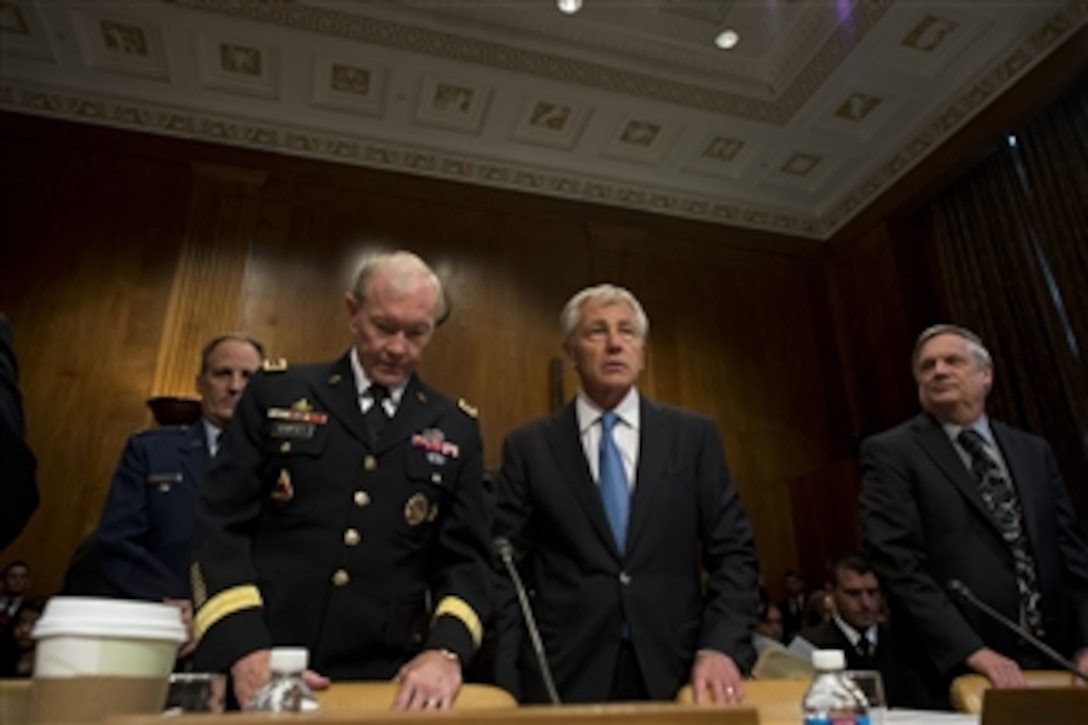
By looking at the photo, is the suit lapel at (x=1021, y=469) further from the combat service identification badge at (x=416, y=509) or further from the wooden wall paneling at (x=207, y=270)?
the wooden wall paneling at (x=207, y=270)

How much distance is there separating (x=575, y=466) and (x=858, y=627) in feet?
6.05

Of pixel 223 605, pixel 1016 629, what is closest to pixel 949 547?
pixel 1016 629

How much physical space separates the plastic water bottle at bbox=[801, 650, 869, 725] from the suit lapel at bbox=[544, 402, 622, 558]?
0.83 meters

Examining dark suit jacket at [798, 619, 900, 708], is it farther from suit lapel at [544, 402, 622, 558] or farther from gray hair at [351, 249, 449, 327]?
gray hair at [351, 249, 449, 327]

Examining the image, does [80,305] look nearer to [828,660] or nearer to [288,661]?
[288,661]

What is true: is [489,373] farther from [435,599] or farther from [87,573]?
[435,599]

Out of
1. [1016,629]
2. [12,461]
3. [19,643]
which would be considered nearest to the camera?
[1016,629]

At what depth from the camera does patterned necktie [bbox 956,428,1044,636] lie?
6.55ft

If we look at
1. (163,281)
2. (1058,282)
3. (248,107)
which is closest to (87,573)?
(163,281)

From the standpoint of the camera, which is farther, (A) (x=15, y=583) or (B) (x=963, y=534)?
(A) (x=15, y=583)

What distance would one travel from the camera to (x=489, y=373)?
18.7 ft

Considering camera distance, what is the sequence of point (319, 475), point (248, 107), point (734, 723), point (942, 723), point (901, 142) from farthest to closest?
point (901, 142) < point (248, 107) < point (319, 475) < point (942, 723) < point (734, 723)

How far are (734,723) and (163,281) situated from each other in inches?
217

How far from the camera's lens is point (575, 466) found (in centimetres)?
177
